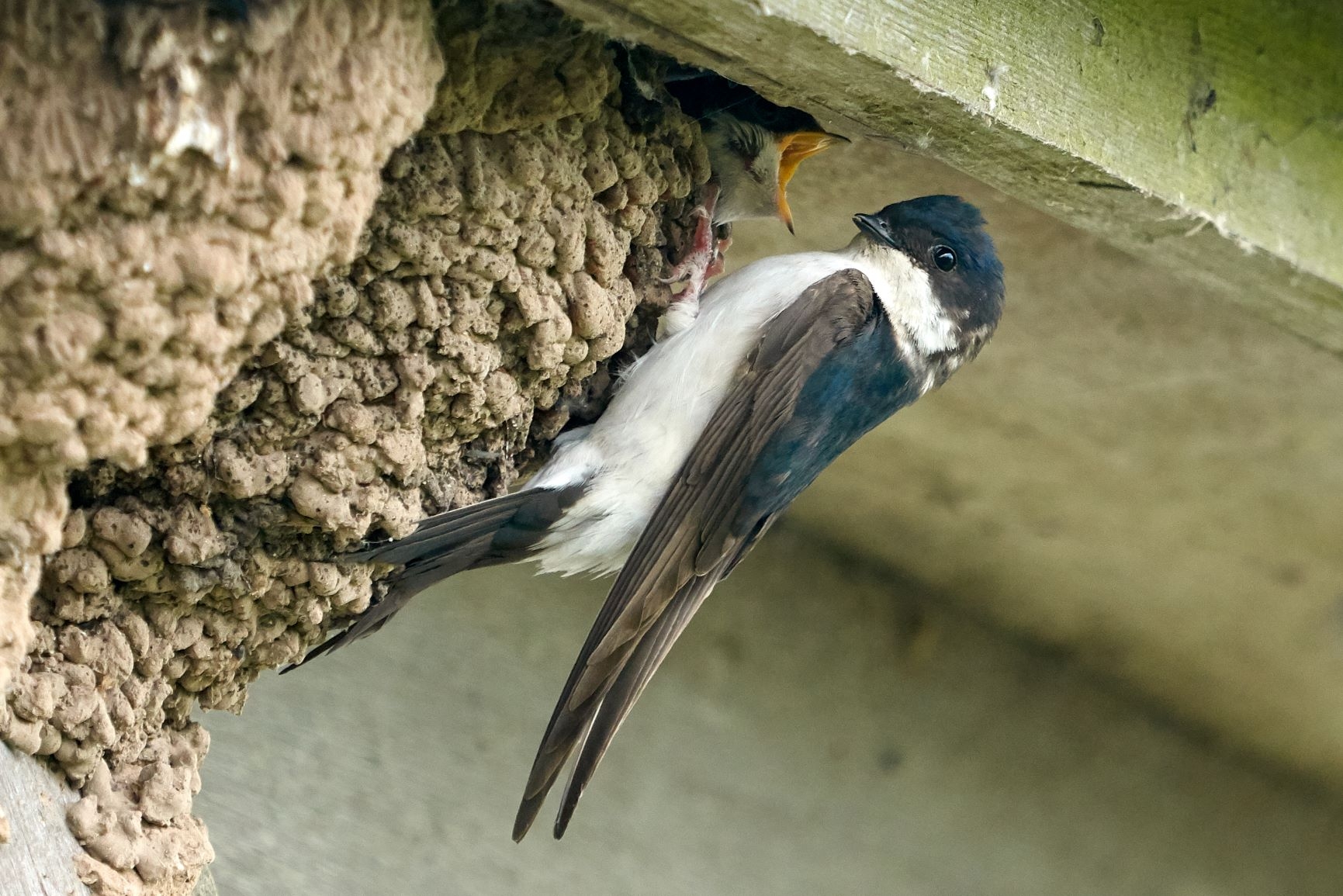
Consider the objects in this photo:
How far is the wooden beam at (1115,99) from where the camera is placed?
5.51 feet

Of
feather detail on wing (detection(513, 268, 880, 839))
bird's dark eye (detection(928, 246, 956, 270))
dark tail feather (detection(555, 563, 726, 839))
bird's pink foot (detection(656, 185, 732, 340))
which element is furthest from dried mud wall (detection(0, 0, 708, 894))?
bird's dark eye (detection(928, 246, 956, 270))

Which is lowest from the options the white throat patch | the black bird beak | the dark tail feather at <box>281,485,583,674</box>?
the dark tail feather at <box>281,485,583,674</box>

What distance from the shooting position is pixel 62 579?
1794mm

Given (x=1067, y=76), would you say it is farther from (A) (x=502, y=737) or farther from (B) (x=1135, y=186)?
(A) (x=502, y=737)

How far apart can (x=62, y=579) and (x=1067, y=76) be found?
134cm

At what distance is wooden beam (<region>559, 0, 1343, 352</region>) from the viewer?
1.68 meters

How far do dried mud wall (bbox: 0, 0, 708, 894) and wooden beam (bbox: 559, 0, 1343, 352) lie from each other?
0.29 meters

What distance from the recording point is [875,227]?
246 cm

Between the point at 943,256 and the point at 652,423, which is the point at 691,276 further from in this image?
the point at 943,256

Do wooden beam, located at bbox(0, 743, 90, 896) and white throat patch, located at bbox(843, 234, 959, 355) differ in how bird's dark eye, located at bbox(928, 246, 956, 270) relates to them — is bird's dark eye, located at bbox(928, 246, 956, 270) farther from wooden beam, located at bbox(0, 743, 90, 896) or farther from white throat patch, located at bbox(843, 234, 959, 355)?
wooden beam, located at bbox(0, 743, 90, 896)

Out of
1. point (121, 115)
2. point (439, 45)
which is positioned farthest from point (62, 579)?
point (439, 45)

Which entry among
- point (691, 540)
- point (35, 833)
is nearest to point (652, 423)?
point (691, 540)

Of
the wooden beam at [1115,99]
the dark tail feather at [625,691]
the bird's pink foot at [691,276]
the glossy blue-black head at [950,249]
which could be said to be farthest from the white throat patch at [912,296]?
the dark tail feather at [625,691]

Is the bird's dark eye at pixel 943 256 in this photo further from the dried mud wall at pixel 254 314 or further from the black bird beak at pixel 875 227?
the dried mud wall at pixel 254 314
